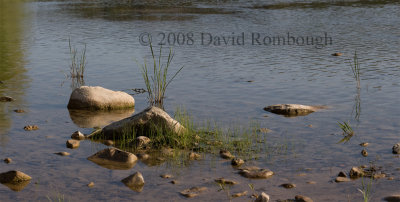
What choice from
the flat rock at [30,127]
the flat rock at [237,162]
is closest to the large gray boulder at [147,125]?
the flat rock at [237,162]

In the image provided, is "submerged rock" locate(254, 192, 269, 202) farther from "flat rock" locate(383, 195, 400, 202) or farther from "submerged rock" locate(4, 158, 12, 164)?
"submerged rock" locate(4, 158, 12, 164)

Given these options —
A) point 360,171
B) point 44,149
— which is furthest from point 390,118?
point 44,149

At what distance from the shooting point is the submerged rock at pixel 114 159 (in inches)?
332

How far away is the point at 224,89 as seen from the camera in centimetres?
1428

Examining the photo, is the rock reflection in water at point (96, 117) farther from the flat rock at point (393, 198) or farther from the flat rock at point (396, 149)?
the flat rock at point (393, 198)

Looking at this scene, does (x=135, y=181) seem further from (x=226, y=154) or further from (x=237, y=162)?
(x=226, y=154)

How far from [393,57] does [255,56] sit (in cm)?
442

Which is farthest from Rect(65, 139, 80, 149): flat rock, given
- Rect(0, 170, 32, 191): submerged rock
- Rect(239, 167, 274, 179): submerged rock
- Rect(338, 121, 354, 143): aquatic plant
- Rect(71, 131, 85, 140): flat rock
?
Rect(338, 121, 354, 143): aquatic plant

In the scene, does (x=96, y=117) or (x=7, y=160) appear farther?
(x=96, y=117)

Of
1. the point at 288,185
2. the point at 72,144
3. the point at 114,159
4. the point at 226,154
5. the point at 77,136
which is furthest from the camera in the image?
the point at 77,136

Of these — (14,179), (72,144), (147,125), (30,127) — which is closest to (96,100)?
(30,127)

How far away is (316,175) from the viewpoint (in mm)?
8016

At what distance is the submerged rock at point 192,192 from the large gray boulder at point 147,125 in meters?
2.12

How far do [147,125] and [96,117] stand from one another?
2180 mm
